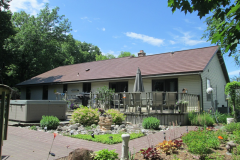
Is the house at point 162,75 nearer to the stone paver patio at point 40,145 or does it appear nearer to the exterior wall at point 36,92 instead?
the exterior wall at point 36,92

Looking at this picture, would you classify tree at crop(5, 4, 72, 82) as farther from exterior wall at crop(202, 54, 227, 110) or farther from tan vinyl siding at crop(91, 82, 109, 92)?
exterior wall at crop(202, 54, 227, 110)

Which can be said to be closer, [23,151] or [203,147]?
[203,147]

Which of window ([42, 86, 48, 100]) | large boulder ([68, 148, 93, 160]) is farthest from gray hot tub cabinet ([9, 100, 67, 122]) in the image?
window ([42, 86, 48, 100])

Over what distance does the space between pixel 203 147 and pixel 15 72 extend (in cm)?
2913

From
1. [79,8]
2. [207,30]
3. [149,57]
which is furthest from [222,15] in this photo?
[207,30]

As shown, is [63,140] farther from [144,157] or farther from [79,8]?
[79,8]

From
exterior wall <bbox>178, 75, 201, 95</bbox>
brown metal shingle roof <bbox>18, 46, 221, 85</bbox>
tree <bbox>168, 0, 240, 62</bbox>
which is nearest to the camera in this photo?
tree <bbox>168, 0, 240, 62</bbox>

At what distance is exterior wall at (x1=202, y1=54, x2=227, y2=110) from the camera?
1395cm

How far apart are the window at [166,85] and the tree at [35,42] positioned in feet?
61.9

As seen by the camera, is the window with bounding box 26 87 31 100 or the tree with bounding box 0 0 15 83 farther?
the window with bounding box 26 87 31 100

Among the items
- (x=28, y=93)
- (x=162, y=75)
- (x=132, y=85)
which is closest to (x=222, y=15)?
(x=162, y=75)

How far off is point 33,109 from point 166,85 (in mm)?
8997

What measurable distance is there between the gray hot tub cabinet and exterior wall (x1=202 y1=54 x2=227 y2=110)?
30.7ft

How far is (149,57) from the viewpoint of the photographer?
62.1 ft
